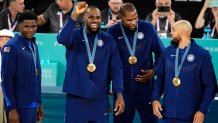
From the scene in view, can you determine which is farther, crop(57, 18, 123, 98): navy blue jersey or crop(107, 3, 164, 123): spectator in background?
crop(107, 3, 164, 123): spectator in background

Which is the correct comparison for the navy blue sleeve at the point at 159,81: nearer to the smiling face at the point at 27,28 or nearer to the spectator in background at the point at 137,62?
the spectator in background at the point at 137,62

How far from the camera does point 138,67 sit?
265 inches

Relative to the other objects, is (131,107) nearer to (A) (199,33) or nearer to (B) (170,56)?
A: (B) (170,56)

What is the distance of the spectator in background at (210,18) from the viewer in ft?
31.8

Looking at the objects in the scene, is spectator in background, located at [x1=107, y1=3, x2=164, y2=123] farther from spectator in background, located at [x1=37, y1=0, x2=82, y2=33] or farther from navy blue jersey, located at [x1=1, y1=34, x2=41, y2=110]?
spectator in background, located at [x1=37, y1=0, x2=82, y2=33]

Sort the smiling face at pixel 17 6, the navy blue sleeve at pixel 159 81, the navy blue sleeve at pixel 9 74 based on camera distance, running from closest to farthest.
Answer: the navy blue sleeve at pixel 9 74
the navy blue sleeve at pixel 159 81
the smiling face at pixel 17 6

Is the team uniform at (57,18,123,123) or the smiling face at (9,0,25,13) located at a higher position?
the smiling face at (9,0,25,13)

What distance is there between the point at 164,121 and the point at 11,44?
173cm

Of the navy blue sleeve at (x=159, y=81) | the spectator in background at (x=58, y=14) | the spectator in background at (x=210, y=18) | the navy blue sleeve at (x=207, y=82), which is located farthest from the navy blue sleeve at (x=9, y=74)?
the spectator in background at (x=210, y=18)

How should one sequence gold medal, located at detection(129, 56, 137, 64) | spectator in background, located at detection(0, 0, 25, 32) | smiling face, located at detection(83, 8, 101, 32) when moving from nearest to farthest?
1. smiling face, located at detection(83, 8, 101, 32)
2. gold medal, located at detection(129, 56, 137, 64)
3. spectator in background, located at detection(0, 0, 25, 32)

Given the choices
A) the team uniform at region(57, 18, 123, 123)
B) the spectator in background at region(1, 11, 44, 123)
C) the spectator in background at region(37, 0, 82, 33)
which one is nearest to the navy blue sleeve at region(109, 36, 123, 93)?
the team uniform at region(57, 18, 123, 123)

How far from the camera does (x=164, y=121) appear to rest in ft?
20.6

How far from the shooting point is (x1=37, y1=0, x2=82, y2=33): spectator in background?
9750 millimetres

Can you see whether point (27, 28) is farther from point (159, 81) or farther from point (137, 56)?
point (159, 81)
